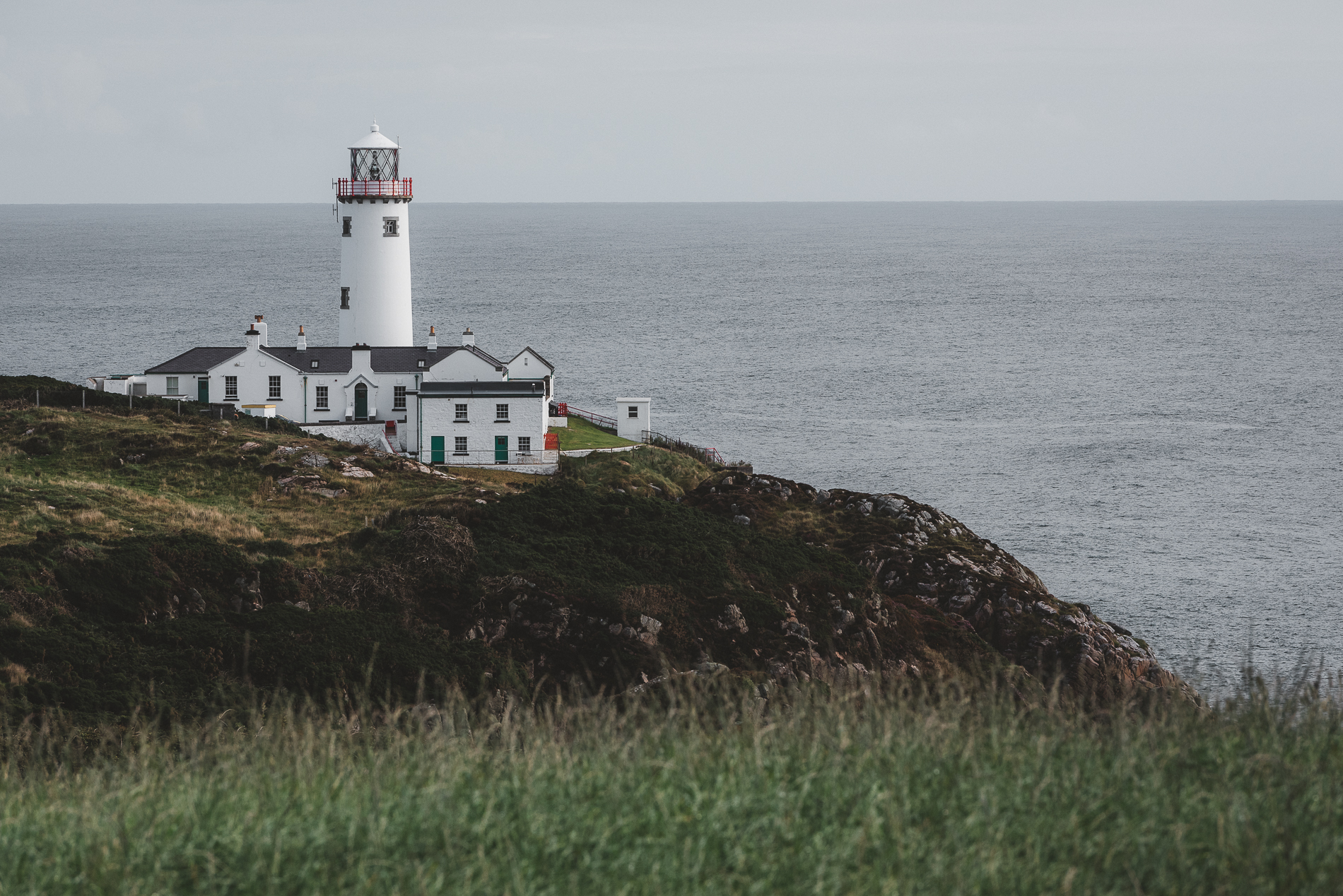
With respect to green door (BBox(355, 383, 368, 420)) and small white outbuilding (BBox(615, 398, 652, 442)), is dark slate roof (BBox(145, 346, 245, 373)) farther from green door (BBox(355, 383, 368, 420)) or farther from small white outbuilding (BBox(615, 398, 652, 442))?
small white outbuilding (BBox(615, 398, 652, 442))

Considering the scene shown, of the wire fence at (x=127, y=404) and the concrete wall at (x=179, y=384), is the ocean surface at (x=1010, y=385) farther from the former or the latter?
the concrete wall at (x=179, y=384)

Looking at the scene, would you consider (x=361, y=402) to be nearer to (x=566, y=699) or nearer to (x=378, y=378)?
(x=378, y=378)

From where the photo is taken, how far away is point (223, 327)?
11225 cm

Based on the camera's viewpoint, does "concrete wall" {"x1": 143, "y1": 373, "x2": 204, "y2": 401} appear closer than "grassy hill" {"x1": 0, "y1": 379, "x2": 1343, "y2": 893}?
No

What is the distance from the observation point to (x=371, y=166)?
5816 centimetres

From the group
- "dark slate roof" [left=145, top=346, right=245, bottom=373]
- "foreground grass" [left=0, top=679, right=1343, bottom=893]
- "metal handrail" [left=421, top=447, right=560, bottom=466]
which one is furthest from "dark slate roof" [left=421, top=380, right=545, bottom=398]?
"foreground grass" [left=0, top=679, right=1343, bottom=893]

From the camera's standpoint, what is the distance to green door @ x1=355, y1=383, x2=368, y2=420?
50750 mm

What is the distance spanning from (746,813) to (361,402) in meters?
45.4

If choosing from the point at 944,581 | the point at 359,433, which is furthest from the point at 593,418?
the point at 944,581

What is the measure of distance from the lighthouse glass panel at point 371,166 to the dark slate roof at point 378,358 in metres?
10.2

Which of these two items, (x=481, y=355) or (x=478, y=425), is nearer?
(x=478, y=425)

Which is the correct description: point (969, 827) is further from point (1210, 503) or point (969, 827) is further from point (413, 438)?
point (1210, 503)

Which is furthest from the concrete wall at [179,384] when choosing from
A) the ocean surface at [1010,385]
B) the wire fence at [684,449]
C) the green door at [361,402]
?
the ocean surface at [1010,385]

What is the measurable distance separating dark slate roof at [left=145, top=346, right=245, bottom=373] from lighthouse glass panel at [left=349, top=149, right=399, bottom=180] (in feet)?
37.7
